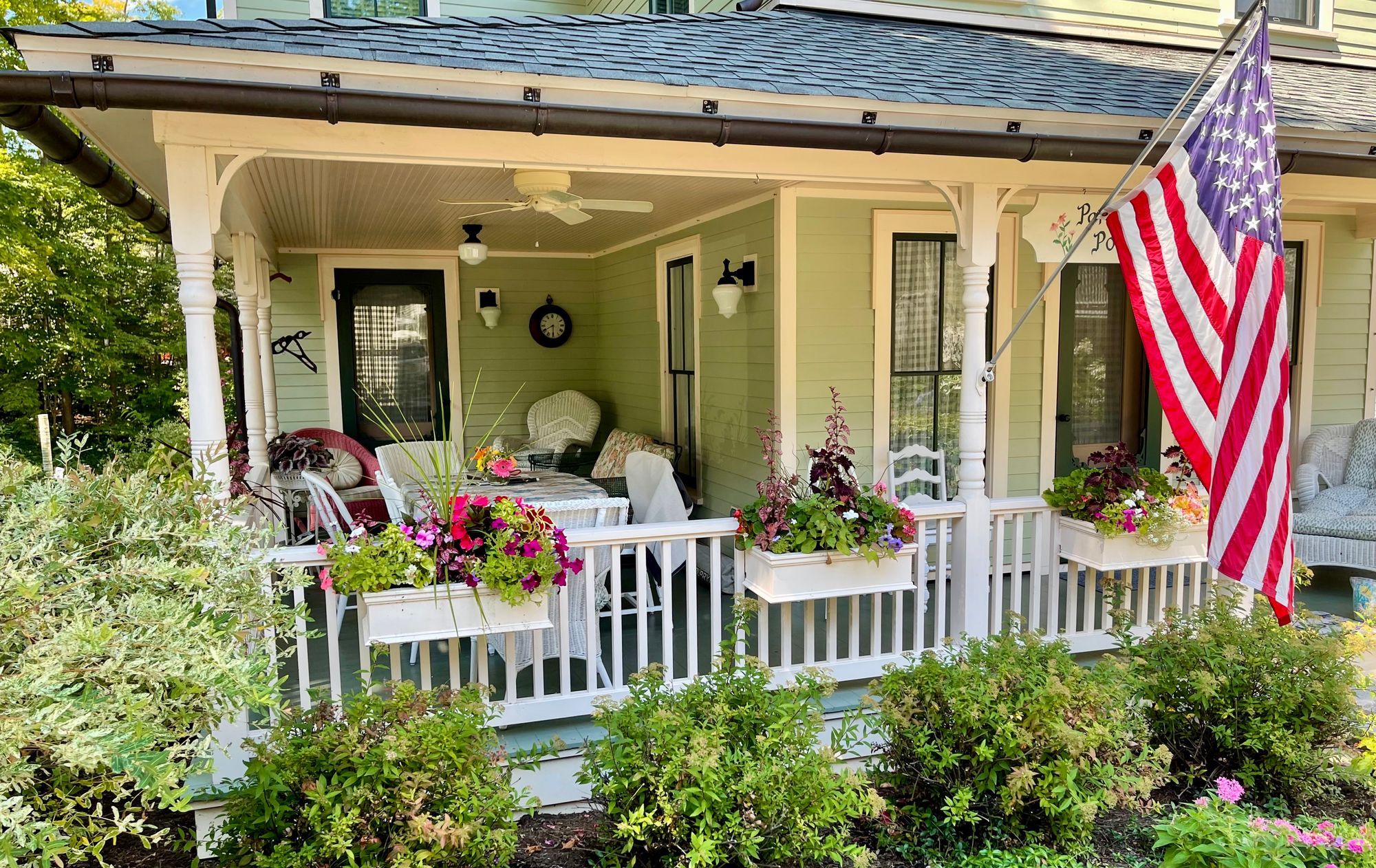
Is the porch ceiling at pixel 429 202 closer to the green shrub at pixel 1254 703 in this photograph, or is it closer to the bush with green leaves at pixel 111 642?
the bush with green leaves at pixel 111 642

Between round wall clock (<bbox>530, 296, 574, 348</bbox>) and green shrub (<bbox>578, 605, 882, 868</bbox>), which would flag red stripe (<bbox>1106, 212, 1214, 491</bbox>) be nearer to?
green shrub (<bbox>578, 605, 882, 868</bbox>)

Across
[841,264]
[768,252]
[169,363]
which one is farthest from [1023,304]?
[169,363]

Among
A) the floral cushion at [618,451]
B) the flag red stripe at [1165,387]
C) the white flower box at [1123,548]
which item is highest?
the flag red stripe at [1165,387]

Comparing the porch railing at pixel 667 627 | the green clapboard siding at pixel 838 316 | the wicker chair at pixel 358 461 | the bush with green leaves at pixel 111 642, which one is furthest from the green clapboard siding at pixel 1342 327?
the bush with green leaves at pixel 111 642

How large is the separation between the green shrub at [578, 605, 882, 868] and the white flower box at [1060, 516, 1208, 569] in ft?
6.90

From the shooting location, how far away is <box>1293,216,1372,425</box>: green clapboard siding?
6504 millimetres

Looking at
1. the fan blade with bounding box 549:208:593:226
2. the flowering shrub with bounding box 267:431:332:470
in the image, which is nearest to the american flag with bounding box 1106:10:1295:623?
the fan blade with bounding box 549:208:593:226

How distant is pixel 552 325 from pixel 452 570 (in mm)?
6045

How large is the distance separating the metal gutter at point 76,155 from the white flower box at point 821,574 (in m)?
3.14

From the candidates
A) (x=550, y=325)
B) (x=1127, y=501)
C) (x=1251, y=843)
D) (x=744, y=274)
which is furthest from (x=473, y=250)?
(x=1251, y=843)

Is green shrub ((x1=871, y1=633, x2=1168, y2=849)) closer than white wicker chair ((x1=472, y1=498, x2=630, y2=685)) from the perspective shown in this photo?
Yes

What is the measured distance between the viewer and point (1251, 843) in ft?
8.10

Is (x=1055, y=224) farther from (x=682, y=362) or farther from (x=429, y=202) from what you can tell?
(x=429, y=202)

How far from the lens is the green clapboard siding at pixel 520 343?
29.5ft
